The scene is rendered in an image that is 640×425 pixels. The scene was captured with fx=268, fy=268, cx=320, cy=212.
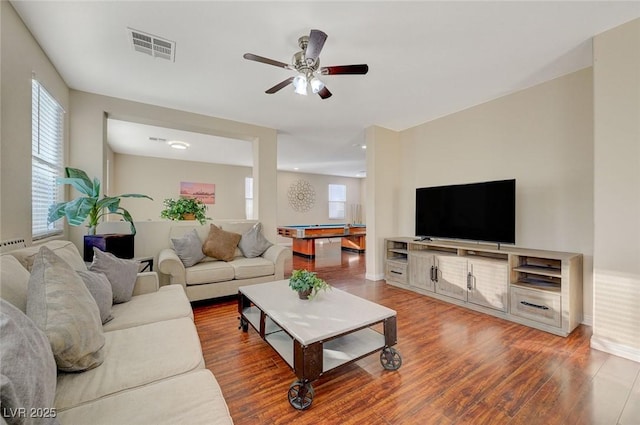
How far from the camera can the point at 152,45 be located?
230cm

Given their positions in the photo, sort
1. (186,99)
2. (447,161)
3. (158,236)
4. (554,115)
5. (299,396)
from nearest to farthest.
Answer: (299,396)
(554,115)
(186,99)
(158,236)
(447,161)

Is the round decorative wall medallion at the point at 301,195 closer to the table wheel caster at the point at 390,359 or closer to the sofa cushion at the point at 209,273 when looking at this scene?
the sofa cushion at the point at 209,273

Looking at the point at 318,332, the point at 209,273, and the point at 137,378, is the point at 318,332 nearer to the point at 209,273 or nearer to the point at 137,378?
the point at 137,378

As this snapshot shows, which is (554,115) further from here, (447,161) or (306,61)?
(306,61)

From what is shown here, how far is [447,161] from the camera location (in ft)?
13.2

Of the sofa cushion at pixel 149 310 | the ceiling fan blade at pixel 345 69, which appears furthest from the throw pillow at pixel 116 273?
the ceiling fan blade at pixel 345 69

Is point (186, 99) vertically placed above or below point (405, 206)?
above

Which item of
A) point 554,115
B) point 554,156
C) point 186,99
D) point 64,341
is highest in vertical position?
point 186,99

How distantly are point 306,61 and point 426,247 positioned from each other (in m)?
3.08

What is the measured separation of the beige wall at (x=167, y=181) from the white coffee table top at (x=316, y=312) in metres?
5.83

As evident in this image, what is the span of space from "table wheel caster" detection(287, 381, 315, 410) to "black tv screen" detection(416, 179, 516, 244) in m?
2.68

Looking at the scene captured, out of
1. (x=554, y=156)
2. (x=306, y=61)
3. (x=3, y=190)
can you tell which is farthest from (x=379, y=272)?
(x=3, y=190)

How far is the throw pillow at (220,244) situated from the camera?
3.61 meters

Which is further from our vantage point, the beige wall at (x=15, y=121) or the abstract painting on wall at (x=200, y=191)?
the abstract painting on wall at (x=200, y=191)
